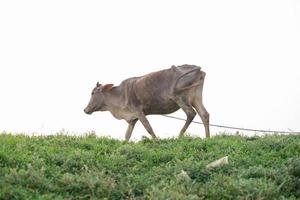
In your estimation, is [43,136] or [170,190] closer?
[170,190]

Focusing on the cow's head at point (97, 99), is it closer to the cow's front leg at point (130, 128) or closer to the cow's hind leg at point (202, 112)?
the cow's front leg at point (130, 128)

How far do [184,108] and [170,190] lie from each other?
293 inches

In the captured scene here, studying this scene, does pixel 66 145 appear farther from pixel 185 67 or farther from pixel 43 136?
pixel 185 67

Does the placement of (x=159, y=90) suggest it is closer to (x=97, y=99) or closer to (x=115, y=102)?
(x=115, y=102)

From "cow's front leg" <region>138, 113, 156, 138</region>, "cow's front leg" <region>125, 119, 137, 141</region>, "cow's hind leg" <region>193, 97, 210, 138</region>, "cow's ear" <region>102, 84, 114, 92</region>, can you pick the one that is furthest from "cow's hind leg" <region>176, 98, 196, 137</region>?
"cow's ear" <region>102, 84, 114, 92</region>

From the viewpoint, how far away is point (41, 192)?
8898mm

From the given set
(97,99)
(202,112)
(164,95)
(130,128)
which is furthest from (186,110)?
(97,99)

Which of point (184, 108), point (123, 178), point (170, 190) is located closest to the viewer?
point (170, 190)

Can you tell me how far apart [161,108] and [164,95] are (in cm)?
40

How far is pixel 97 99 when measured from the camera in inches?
710

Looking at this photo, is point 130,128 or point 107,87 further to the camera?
point 107,87

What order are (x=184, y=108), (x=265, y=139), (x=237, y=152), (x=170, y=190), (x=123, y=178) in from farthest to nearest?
1. (x=184, y=108)
2. (x=265, y=139)
3. (x=237, y=152)
4. (x=123, y=178)
5. (x=170, y=190)

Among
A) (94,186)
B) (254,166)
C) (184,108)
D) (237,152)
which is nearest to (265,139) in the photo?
(237,152)

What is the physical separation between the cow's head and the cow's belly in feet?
5.60
